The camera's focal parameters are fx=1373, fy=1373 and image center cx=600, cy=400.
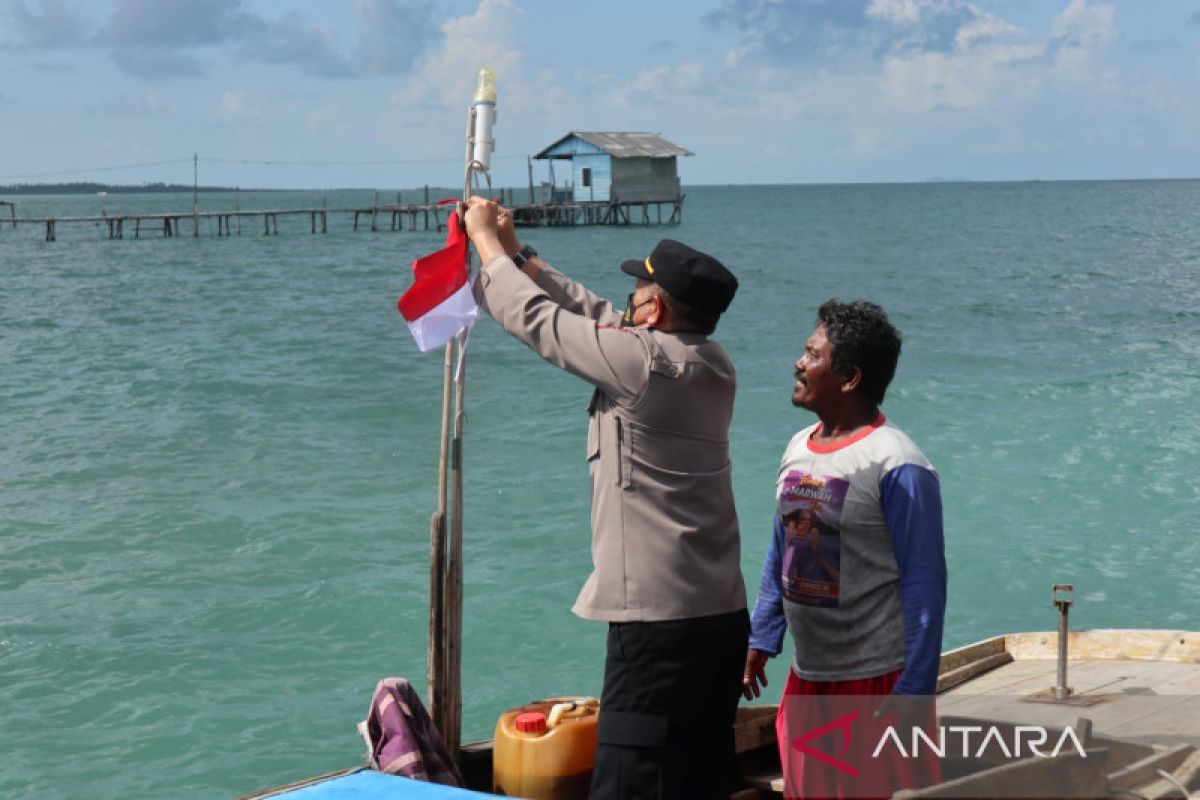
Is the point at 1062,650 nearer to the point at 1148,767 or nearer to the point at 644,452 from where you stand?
the point at 1148,767

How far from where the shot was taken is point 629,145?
207ft

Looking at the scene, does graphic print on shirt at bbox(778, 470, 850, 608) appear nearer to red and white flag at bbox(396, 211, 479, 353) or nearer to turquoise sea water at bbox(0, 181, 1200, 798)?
red and white flag at bbox(396, 211, 479, 353)

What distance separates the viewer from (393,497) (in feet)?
46.6

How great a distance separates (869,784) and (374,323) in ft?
92.9

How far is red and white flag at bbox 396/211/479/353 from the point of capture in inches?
153

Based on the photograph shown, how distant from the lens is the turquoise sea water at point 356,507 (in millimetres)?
9375

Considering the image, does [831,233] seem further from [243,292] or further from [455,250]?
[455,250]

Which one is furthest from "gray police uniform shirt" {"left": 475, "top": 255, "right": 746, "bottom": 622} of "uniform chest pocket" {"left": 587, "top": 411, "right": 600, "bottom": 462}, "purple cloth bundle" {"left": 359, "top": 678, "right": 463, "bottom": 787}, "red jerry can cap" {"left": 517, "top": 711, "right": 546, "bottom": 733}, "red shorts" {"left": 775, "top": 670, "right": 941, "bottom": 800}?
"purple cloth bundle" {"left": 359, "top": 678, "right": 463, "bottom": 787}

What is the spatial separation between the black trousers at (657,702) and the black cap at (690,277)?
75 centimetres

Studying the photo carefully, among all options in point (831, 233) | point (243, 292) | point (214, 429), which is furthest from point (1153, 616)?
point (831, 233)

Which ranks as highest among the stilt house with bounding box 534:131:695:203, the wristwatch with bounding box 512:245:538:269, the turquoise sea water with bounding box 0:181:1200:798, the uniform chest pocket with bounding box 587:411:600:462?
the stilt house with bounding box 534:131:695:203

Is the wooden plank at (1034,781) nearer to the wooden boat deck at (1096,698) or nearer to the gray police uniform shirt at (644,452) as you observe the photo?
the wooden boat deck at (1096,698)

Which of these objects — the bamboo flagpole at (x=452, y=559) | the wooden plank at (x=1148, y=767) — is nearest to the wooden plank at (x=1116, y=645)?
the wooden plank at (x=1148, y=767)

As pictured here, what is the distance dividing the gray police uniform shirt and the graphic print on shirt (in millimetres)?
206
